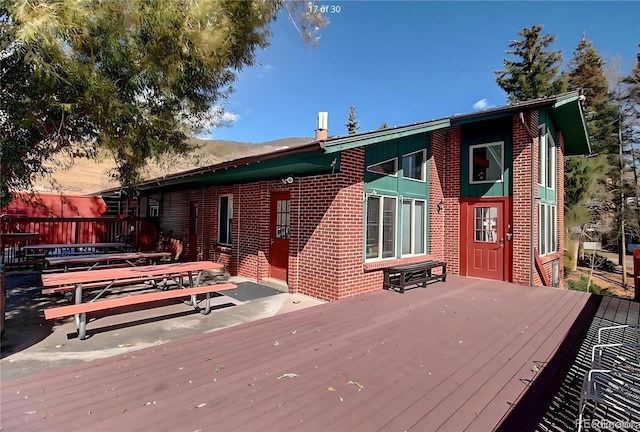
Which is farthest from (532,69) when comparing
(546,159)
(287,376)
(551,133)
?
(287,376)

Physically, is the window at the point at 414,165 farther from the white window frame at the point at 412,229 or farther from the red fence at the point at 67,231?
the red fence at the point at 67,231

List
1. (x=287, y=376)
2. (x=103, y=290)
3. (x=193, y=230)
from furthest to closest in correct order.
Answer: (x=193, y=230) < (x=103, y=290) < (x=287, y=376)

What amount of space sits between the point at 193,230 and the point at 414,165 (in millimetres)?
7369

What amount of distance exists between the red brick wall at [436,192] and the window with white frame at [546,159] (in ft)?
7.93

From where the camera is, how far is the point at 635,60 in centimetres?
1850

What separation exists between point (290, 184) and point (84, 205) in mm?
14678

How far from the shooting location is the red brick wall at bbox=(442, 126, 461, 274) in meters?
9.01

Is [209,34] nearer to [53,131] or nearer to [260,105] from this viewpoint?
[53,131]

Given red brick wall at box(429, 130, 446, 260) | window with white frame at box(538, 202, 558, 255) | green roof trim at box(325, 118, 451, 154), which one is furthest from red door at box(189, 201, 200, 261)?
window with white frame at box(538, 202, 558, 255)

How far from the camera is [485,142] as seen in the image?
859cm

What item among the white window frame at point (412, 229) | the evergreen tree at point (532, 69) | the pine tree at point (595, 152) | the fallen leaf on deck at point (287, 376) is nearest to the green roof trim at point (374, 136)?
the white window frame at point (412, 229)

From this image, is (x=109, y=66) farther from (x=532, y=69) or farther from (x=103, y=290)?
(x=532, y=69)

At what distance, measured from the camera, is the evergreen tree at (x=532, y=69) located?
62.2 feet

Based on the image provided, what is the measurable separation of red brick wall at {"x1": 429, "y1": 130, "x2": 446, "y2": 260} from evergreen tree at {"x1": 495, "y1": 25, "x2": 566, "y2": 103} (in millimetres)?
14371
